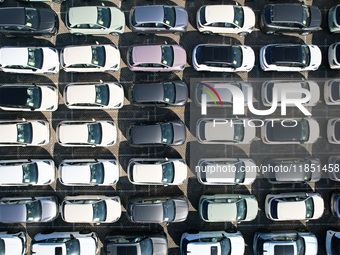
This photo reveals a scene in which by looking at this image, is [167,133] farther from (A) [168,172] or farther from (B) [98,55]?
(B) [98,55]

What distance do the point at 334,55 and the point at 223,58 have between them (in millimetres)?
5348

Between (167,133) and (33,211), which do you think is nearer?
(33,211)

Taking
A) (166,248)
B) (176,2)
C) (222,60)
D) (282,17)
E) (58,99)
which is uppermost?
(176,2)

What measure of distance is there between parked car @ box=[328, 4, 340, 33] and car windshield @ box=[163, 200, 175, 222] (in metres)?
11.3

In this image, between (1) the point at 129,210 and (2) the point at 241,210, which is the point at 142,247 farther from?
(2) the point at 241,210

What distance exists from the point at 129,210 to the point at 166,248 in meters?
2.51

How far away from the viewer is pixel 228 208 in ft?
43.6

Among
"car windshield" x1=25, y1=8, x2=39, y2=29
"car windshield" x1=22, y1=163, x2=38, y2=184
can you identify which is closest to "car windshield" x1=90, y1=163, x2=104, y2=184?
"car windshield" x1=22, y1=163, x2=38, y2=184

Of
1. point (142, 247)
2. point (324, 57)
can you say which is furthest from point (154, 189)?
point (324, 57)

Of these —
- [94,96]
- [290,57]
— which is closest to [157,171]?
[94,96]

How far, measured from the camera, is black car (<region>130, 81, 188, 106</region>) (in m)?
13.3

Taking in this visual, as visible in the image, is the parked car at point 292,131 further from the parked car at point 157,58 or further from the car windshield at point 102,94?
the car windshield at point 102,94

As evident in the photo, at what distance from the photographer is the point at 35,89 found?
13.4m

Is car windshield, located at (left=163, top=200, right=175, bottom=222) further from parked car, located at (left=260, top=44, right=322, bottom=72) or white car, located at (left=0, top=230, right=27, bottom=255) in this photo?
parked car, located at (left=260, top=44, right=322, bottom=72)
